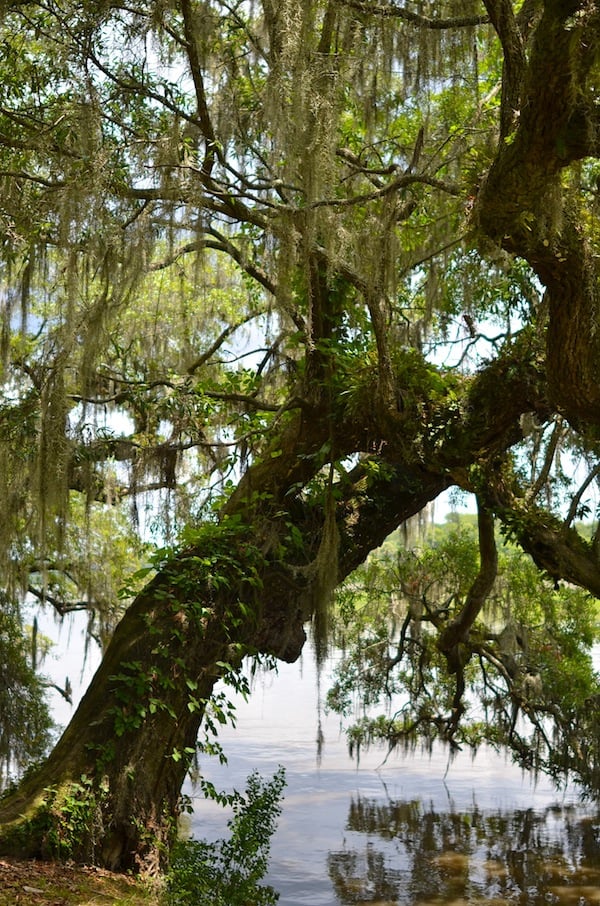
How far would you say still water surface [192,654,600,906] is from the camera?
789cm

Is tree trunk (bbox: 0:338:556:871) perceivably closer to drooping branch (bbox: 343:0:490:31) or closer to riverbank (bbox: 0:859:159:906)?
riverbank (bbox: 0:859:159:906)

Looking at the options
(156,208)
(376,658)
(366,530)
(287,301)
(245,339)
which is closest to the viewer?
(287,301)

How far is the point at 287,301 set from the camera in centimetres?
518

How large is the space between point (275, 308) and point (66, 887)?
3.49 metres

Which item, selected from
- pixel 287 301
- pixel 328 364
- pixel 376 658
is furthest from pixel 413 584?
pixel 287 301

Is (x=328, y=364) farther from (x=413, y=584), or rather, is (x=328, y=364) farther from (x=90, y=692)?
(x=413, y=584)

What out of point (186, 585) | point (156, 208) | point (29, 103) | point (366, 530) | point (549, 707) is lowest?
point (549, 707)

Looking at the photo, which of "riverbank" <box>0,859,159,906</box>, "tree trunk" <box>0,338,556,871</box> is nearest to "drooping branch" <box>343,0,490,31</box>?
"tree trunk" <box>0,338,556,871</box>

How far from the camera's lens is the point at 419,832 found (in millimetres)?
9906

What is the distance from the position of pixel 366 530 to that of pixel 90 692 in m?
2.20

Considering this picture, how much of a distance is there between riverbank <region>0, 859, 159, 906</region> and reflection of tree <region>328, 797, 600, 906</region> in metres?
Answer: 3.06

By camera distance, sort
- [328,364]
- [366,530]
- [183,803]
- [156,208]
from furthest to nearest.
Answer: [366,530] → [328,364] → [183,803] → [156,208]

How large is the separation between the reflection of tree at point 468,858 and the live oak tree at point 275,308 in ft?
7.25

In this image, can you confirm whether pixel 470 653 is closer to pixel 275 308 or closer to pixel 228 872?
pixel 228 872
